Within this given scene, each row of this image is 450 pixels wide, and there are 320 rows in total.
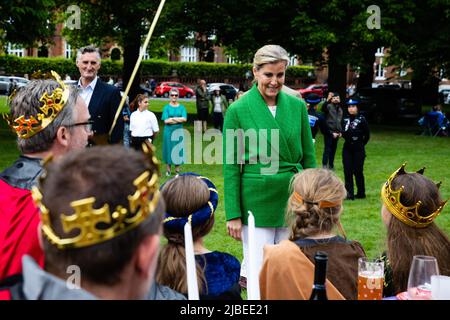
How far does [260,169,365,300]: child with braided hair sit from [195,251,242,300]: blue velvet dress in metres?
0.14

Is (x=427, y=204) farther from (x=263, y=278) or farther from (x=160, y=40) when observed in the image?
(x=160, y=40)

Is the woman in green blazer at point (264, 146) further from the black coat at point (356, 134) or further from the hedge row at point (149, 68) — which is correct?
the hedge row at point (149, 68)

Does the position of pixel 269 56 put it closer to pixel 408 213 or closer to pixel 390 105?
pixel 408 213

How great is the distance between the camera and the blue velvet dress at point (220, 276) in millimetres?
3369

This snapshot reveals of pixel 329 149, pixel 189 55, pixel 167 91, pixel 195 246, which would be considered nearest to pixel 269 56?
pixel 195 246

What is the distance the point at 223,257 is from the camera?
3.55 metres

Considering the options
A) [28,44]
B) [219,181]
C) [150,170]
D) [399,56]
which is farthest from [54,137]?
[399,56]

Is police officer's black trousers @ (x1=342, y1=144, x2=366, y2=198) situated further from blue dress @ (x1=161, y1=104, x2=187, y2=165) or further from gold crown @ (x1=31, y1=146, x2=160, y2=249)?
gold crown @ (x1=31, y1=146, x2=160, y2=249)

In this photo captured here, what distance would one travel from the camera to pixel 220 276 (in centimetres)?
346

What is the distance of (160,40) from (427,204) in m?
26.6

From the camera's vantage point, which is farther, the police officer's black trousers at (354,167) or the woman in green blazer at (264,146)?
the police officer's black trousers at (354,167)

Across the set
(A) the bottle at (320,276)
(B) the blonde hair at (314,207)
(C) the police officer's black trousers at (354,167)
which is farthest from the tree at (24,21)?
(A) the bottle at (320,276)

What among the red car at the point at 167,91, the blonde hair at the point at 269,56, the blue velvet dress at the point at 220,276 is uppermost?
the blonde hair at the point at 269,56

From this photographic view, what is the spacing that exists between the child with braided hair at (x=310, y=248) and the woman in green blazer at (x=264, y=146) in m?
1.26
